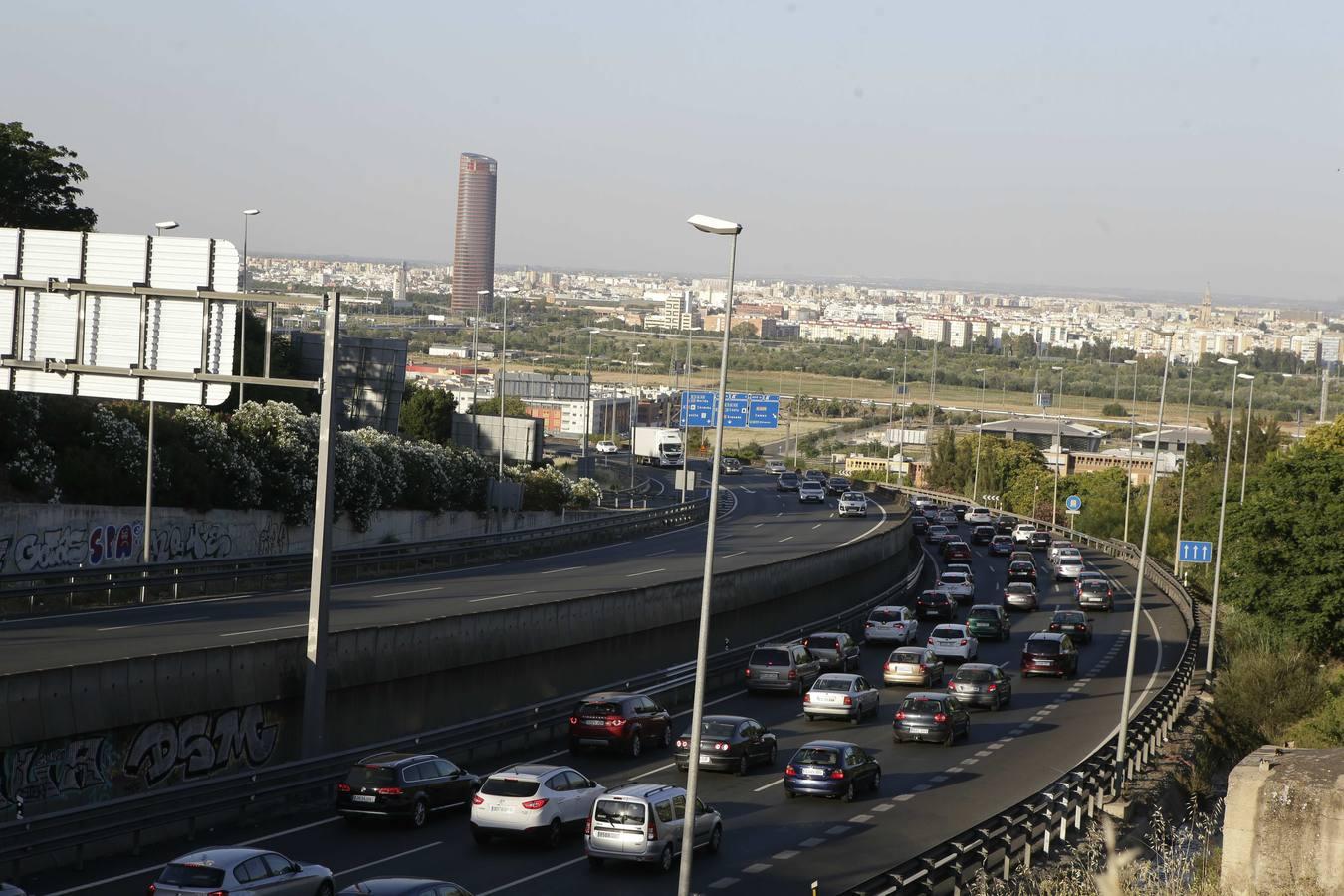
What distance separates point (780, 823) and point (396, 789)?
19.7ft

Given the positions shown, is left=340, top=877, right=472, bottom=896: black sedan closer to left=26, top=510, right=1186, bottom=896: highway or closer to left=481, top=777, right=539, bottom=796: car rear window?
left=26, top=510, right=1186, bottom=896: highway

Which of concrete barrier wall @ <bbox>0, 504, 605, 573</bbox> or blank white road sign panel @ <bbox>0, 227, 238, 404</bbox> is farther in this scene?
concrete barrier wall @ <bbox>0, 504, 605, 573</bbox>

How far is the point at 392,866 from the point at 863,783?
9641 millimetres

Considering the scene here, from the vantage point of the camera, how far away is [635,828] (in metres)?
21.1

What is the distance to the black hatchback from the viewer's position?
22969mm

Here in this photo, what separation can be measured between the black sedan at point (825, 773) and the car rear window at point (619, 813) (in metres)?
6.01

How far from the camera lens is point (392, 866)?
Result: 68.0ft

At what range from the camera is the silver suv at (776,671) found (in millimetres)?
39188

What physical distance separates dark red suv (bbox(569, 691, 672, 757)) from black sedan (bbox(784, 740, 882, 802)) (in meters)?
3.91

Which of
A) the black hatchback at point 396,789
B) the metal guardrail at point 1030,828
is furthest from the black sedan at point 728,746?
the black hatchback at point 396,789

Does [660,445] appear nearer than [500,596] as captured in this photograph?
No

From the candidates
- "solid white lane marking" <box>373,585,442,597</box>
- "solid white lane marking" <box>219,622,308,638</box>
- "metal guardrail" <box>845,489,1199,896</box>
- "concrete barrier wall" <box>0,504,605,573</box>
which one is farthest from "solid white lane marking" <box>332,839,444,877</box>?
"solid white lane marking" <box>373,585,442,597</box>

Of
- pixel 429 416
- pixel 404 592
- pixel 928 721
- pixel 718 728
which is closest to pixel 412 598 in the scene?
pixel 404 592

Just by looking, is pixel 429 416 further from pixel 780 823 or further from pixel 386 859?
pixel 386 859
